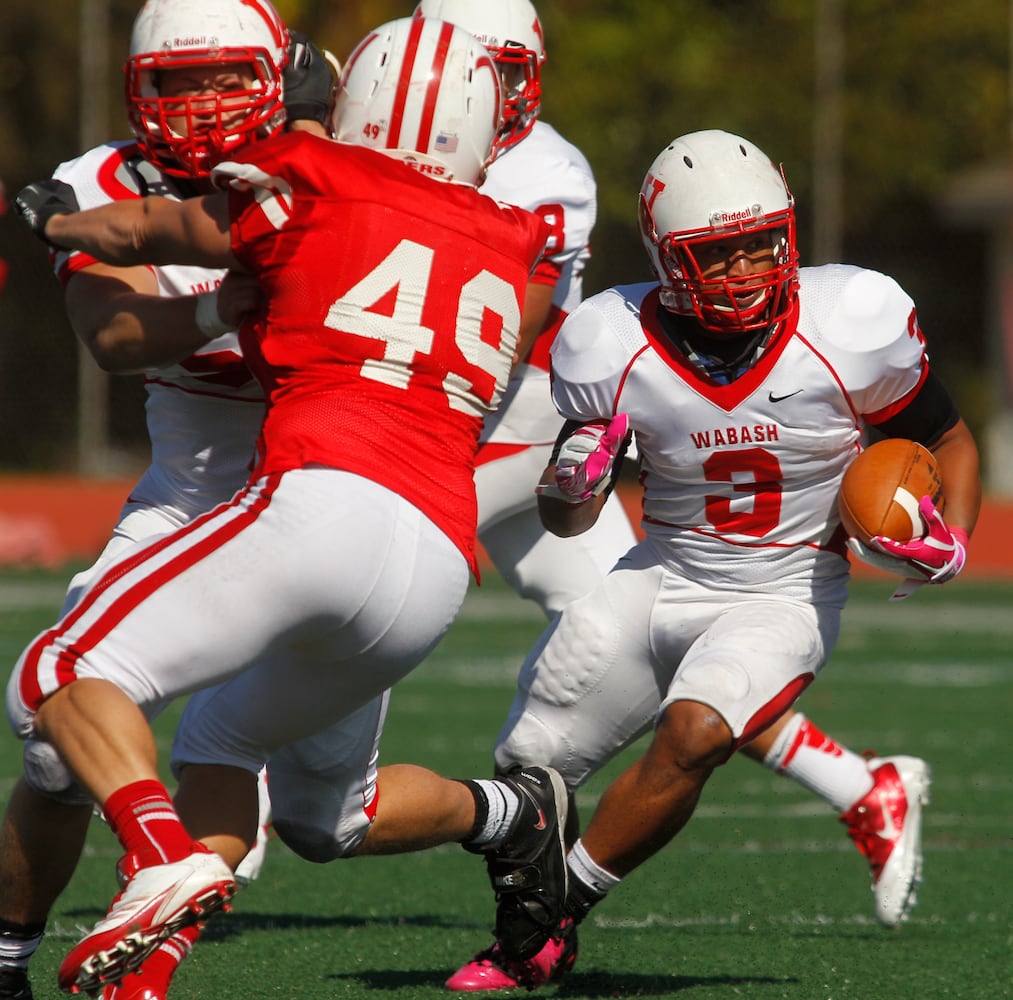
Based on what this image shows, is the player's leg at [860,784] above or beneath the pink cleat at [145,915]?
beneath

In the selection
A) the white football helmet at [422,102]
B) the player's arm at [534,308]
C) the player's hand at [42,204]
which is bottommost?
the player's arm at [534,308]

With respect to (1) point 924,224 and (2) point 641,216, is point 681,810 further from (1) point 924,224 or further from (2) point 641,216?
(1) point 924,224

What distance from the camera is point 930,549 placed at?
374 cm

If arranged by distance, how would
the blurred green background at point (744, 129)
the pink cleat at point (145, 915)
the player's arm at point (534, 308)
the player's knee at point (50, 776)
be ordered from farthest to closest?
the blurred green background at point (744, 129) < the player's arm at point (534, 308) < the player's knee at point (50, 776) < the pink cleat at point (145, 915)

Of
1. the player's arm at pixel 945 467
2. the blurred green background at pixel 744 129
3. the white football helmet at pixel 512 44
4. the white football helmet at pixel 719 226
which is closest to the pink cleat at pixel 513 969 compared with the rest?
the player's arm at pixel 945 467

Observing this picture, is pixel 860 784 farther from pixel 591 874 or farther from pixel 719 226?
pixel 719 226

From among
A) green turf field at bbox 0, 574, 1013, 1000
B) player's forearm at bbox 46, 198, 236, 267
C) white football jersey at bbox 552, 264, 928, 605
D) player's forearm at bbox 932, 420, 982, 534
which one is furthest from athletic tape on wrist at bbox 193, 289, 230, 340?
player's forearm at bbox 932, 420, 982, 534

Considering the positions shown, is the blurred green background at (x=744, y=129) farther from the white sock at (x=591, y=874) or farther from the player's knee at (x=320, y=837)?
the player's knee at (x=320, y=837)

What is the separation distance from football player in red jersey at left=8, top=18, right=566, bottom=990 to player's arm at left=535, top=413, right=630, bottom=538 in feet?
1.74

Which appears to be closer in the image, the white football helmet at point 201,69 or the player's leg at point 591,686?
the white football helmet at point 201,69

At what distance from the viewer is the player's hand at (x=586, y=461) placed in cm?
376

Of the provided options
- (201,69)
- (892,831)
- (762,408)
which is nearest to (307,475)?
(201,69)

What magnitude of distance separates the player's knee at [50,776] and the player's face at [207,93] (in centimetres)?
122

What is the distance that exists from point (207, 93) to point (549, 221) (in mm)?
1311
